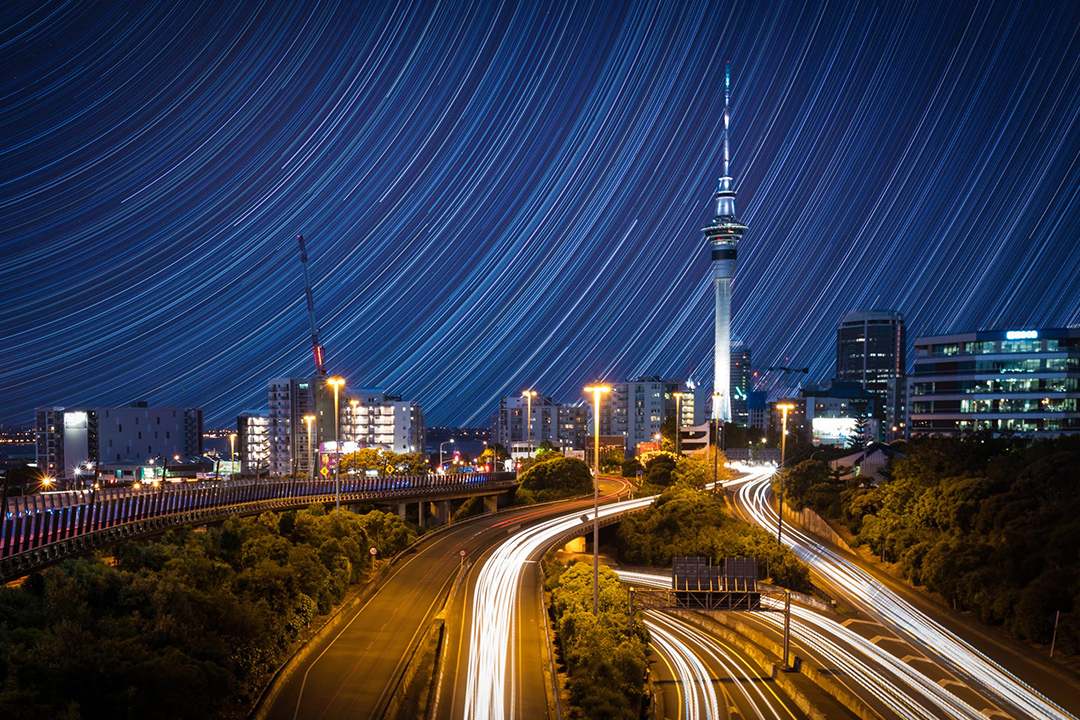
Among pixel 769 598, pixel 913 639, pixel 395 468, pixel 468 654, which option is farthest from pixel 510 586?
pixel 395 468

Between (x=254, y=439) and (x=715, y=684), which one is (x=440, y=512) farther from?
(x=254, y=439)

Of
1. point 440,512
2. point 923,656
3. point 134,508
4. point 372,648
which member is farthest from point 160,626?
point 440,512

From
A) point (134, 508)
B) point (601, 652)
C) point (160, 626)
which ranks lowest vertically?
point (601, 652)

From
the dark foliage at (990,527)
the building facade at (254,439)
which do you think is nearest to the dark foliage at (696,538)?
the dark foliage at (990,527)

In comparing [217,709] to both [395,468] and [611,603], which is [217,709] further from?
[395,468]

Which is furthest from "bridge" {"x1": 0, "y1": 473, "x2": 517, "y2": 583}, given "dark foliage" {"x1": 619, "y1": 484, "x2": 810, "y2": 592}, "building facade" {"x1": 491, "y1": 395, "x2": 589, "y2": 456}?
"building facade" {"x1": 491, "y1": 395, "x2": 589, "y2": 456}

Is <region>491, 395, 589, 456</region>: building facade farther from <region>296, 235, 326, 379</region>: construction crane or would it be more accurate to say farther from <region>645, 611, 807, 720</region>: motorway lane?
<region>645, 611, 807, 720</region>: motorway lane
